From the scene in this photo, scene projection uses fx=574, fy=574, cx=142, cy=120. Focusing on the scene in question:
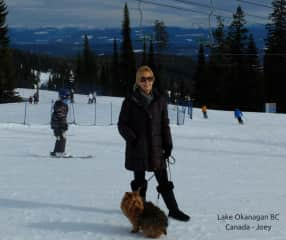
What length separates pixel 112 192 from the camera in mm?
8859

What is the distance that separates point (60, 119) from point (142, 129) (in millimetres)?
8469

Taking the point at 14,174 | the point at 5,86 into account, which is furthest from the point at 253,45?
the point at 14,174

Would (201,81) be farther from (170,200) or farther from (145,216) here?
(145,216)

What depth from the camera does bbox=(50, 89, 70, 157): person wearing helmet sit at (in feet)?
46.2

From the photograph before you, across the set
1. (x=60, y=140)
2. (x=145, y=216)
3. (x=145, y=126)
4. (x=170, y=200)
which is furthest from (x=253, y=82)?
(x=145, y=216)

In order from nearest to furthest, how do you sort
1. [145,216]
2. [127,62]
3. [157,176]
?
1. [145,216]
2. [157,176]
3. [127,62]

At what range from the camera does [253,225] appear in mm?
6520

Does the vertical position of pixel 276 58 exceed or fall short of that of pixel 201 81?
it exceeds it

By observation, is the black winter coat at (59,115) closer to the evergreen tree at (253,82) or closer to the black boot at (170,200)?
the black boot at (170,200)

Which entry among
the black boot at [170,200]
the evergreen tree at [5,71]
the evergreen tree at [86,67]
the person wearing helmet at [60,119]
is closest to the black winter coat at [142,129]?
the black boot at [170,200]

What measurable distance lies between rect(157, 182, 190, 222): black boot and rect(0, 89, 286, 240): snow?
96 millimetres

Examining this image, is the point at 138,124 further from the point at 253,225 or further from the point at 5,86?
the point at 5,86

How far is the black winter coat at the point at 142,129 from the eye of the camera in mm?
6102

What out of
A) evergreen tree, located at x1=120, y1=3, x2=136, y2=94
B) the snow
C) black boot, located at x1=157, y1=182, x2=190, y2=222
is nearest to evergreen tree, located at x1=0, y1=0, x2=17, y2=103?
evergreen tree, located at x1=120, y1=3, x2=136, y2=94
